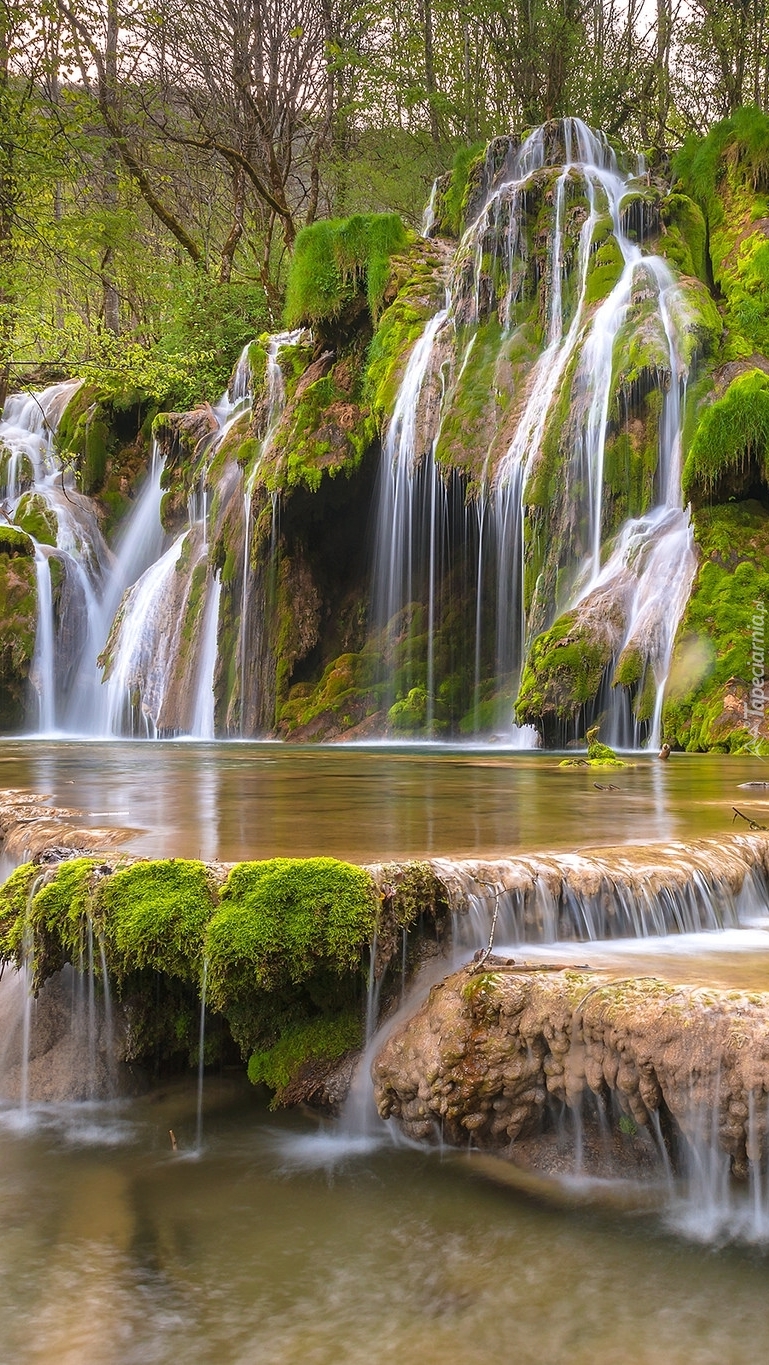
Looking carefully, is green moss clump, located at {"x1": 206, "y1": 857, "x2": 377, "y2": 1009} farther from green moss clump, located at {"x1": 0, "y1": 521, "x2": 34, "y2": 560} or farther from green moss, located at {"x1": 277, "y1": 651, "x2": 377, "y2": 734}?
green moss clump, located at {"x1": 0, "y1": 521, "x2": 34, "y2": 560}

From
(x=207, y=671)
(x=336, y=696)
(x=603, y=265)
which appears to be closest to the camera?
(x=603, y=265)

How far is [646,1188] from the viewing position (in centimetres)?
341

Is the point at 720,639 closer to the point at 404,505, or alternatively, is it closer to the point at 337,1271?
the point at 404,505

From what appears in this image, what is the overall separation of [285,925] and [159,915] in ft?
1.64

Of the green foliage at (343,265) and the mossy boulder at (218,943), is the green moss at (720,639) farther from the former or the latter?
the green foliage at (343,265)

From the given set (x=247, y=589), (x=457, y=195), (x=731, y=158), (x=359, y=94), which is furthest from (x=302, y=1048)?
(x=359, y=94)

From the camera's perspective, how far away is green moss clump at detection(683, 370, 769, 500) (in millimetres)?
12078

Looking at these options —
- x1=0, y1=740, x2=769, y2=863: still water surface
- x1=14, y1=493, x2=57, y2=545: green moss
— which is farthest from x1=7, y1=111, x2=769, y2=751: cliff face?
x1=14, y1=493, x2=57, y2=545: green moss

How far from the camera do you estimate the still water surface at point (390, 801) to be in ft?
17.1

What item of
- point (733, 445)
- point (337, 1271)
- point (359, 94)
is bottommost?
point (337, 1271)

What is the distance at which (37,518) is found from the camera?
81.5 feet

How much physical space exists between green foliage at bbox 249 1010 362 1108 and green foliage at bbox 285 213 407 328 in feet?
57.6

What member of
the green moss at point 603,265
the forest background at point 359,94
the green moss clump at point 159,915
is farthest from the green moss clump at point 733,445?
the forest background at point 359,94

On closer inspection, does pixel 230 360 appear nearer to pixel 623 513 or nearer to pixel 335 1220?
pixel 623 513
